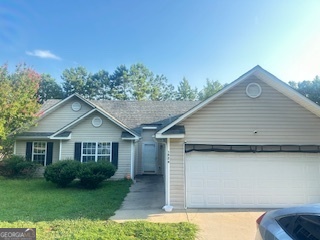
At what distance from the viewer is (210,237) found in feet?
19.9

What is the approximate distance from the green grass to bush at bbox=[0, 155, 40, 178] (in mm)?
2560

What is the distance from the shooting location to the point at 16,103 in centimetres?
1558

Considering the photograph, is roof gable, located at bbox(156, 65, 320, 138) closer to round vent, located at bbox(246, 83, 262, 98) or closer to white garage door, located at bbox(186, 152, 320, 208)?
round vent, located at bbox(246, 83, 262, 98)

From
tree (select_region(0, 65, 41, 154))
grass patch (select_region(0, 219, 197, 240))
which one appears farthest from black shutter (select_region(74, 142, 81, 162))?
grass patch (select_region(0, 219, 197, 240))

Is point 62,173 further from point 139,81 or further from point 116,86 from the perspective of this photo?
point 139,81

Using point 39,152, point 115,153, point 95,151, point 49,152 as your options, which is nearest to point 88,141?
→ point 95,151

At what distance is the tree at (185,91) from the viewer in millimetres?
43244

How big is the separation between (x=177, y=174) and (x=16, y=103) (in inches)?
491

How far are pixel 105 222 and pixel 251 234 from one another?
163 inches

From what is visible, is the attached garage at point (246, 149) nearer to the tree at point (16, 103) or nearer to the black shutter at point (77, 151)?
the black shutter at point (77, 151)

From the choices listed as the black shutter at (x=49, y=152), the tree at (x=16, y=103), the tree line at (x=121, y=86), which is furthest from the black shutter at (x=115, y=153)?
the tree line at (x=121, y=86)

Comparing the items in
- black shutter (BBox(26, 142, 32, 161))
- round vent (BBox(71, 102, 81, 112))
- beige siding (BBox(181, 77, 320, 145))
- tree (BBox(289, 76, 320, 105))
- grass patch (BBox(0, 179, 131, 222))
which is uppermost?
tree (BBox(289, 76, 320, 105))

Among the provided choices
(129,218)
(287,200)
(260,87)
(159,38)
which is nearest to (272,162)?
(287,200)

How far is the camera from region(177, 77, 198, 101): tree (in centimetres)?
4324
